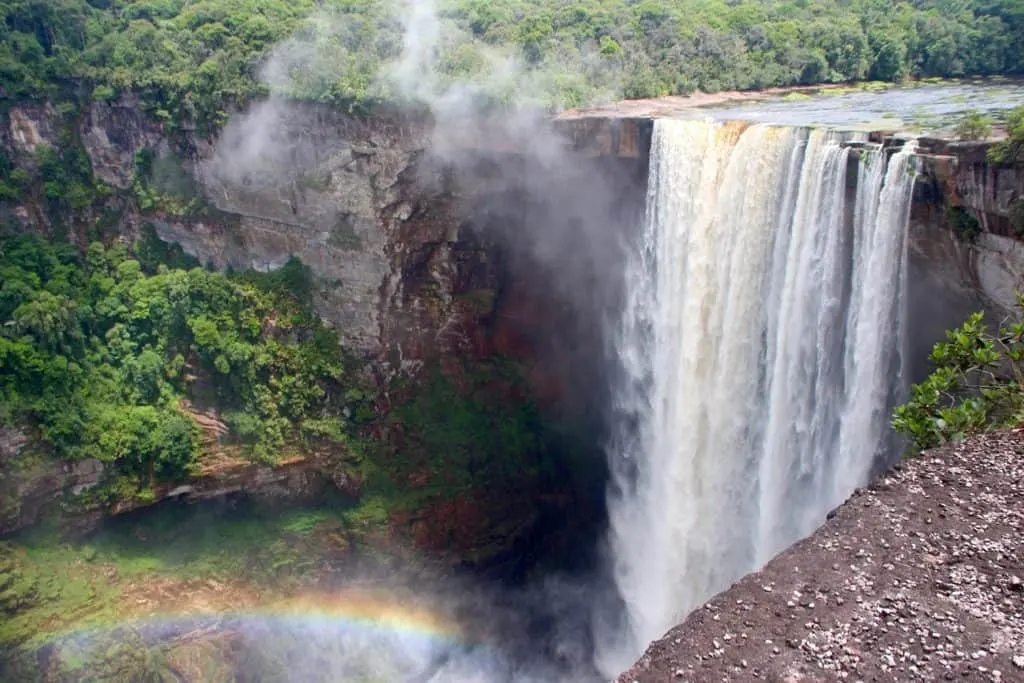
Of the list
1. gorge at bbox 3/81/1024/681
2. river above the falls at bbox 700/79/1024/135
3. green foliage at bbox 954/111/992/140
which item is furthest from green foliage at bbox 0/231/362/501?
green foliage at bbox 954/111/992/140

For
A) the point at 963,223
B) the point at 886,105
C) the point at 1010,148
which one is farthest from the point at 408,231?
the point at 1010,148

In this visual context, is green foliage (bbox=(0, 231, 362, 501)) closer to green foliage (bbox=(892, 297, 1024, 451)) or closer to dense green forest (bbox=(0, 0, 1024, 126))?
dense green forest (bbox=(0, 0, 1024, 126))

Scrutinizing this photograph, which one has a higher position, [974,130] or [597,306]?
[974,130]

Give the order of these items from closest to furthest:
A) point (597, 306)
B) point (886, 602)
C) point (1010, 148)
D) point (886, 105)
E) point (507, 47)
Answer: point (886, 602), point (1010, 148), point (886, 105), point (597, 306), point (507, 47)

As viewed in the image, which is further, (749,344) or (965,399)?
(749,344)

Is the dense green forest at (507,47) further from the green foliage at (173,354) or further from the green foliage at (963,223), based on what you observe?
the green foliage at (963,223)

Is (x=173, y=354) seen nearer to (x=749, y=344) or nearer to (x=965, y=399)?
(x=749, y=344)
